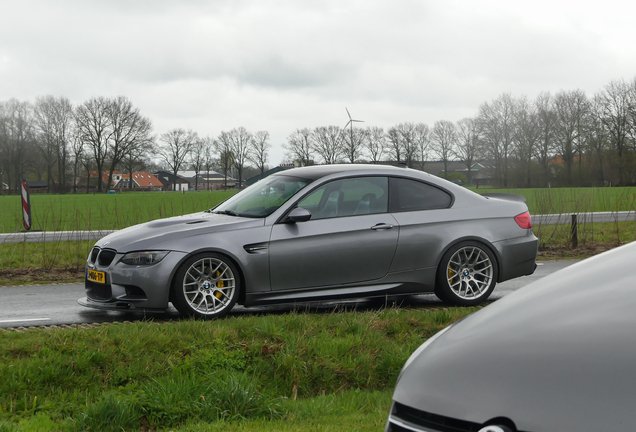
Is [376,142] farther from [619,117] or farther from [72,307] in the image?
[72,307]

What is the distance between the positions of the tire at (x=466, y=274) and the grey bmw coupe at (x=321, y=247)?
12 mm

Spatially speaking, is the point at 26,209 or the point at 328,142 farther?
the point at 328,142

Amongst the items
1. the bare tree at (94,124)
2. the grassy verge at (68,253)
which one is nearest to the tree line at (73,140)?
the bare tree at (94,124)

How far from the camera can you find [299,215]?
6.90m

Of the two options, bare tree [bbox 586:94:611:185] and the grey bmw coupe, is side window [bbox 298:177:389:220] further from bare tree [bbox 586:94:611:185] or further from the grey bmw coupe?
bare tree [bbox 586:94:611:185]

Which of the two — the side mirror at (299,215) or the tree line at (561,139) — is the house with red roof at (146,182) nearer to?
the tree line at (561,139)

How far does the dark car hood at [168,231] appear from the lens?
22.1 ft

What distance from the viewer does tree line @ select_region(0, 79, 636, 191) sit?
58188 millimetres

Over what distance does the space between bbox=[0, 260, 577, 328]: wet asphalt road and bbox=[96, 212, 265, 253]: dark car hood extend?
83 cm

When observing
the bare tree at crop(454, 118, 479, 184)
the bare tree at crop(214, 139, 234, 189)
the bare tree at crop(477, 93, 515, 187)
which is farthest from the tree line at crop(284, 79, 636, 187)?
the bare tree at crop(214, 139, 234, 189)

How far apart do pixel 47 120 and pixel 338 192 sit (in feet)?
274

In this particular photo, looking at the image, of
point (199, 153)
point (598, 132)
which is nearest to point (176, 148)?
point (199, 153)

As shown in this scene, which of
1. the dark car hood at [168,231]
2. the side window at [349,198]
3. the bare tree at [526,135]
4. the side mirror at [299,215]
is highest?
the bare tree at [526,135]

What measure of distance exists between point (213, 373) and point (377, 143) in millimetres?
105778
